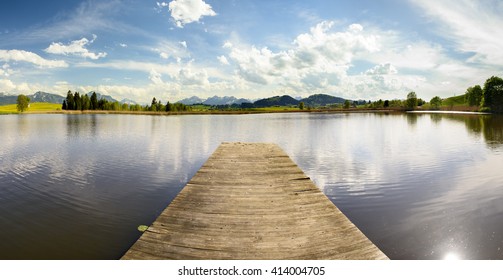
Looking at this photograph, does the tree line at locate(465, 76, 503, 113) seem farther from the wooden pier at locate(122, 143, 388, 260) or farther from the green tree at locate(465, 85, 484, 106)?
the wooden pier at locate(122, 143, 388, 260)

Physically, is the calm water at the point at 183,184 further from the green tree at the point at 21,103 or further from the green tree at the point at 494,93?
the green tree at the point at 21,103

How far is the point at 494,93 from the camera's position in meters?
137

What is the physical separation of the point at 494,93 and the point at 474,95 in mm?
35091

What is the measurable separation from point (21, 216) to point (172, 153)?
20300 mm

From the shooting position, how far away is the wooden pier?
8.30 m

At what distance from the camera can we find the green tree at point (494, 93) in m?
134

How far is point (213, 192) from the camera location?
14.4m

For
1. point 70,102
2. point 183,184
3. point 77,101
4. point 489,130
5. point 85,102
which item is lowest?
point 183,184

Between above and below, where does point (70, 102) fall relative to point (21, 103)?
above

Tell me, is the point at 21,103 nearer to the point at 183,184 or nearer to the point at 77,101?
the point at 77,101

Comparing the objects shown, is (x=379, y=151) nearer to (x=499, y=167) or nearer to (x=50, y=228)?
(x=499, y=167)

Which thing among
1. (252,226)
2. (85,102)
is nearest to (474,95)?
(252,226)

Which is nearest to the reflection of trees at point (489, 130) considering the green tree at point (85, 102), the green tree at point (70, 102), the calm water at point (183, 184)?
the calm water at point (183, 184)
